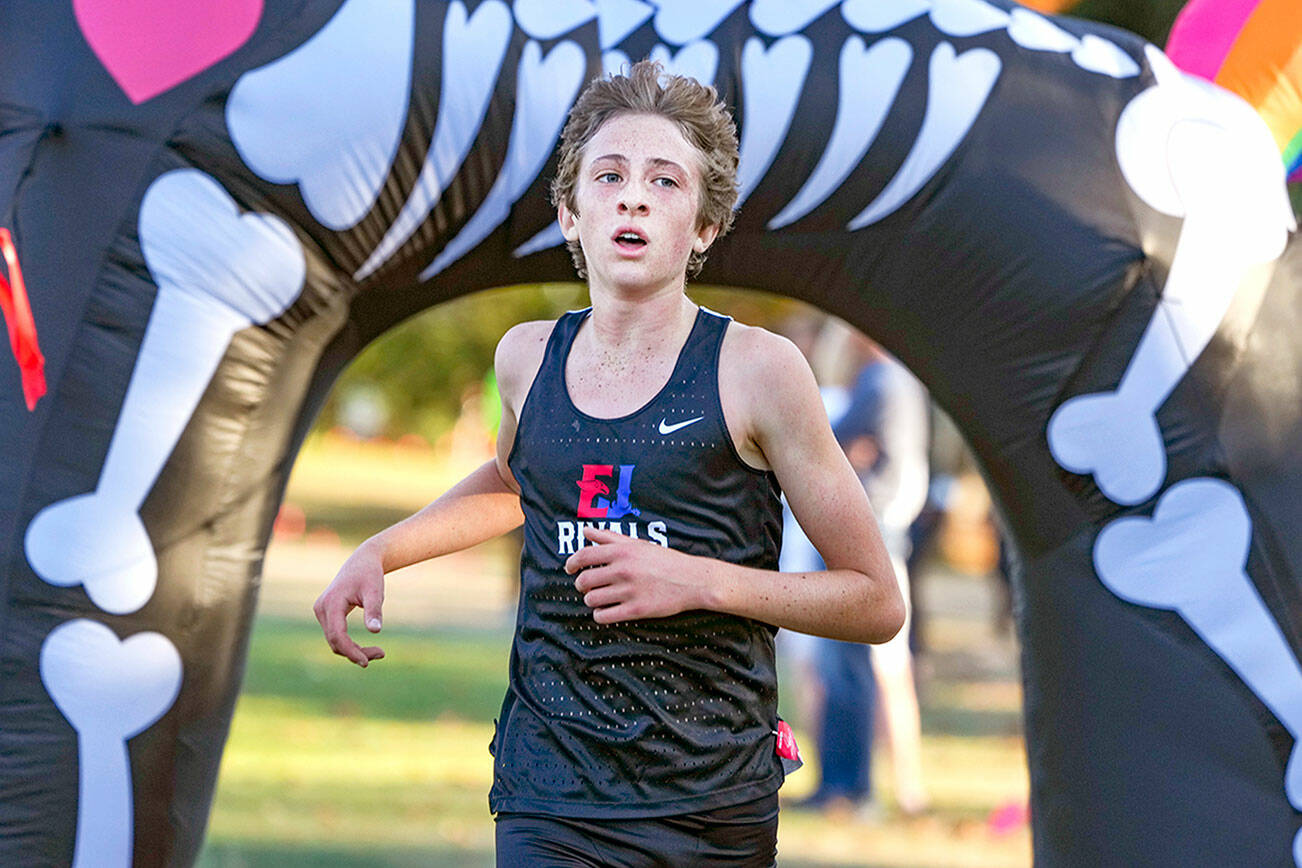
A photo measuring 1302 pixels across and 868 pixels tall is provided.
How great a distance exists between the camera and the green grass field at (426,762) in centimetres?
469

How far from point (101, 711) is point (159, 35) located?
1.33 meters

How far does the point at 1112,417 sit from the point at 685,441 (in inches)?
53.2

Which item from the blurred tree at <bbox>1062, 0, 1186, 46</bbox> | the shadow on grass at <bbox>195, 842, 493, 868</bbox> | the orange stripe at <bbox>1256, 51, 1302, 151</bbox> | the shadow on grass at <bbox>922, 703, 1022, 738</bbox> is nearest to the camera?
the orange stripe at <bbox>1256, 51, 1302, 151</bbox>

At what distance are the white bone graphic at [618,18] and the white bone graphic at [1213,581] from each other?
1.38m

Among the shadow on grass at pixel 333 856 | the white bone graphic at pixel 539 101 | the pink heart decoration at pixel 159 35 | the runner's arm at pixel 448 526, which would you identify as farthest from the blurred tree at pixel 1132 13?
the runner's arm at pixel 448 526

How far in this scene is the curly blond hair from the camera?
80.6 inches

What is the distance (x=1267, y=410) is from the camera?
3035 mm

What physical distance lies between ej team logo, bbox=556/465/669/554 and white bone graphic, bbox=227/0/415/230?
4.18 feet

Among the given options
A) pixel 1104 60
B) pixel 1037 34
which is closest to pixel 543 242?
pixel 1037 34

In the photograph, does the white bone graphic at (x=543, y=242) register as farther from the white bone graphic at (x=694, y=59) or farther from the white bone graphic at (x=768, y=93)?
the white bone graphic at (x=768, y=93)

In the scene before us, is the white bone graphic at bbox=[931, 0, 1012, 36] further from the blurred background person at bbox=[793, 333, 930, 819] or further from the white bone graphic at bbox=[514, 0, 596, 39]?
the blurred background person at bbox=[793, 333, 930, 819]

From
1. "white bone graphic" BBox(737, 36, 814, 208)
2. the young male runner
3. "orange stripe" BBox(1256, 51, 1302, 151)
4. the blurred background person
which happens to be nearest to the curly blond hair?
the young male runner

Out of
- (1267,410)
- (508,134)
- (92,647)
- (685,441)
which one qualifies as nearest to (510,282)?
(508,134)

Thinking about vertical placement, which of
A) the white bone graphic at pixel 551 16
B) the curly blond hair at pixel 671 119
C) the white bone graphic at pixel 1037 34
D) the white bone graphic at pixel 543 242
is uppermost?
the white bone graphic at pixel 1037 34
